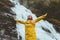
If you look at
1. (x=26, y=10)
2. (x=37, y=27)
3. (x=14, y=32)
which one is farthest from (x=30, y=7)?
(x=14, y=32)

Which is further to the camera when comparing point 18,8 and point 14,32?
point 18,8

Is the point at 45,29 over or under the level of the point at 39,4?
under

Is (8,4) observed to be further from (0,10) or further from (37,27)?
A: (37,27)

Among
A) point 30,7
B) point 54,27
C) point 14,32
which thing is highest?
point 30,7

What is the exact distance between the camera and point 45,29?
14.3 meters

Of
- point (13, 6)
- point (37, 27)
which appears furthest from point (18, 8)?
point (37, 27)

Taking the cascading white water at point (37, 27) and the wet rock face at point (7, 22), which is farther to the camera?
the cascading white water at point (37, 27)

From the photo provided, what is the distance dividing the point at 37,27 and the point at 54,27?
1159 mm

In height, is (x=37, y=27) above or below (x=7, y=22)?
above

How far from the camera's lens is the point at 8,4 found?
48.5 ft

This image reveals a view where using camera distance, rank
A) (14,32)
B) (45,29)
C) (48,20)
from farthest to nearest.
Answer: (48,20) < (45,29) < (14,32)

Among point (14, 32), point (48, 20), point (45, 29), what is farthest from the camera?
point (48, 20)

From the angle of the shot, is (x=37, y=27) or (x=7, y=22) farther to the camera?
(x=37, y=27)

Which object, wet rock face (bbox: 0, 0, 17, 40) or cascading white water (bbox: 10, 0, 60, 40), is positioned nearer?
wet rock face (bbox: 0, 0, 17, 40)
